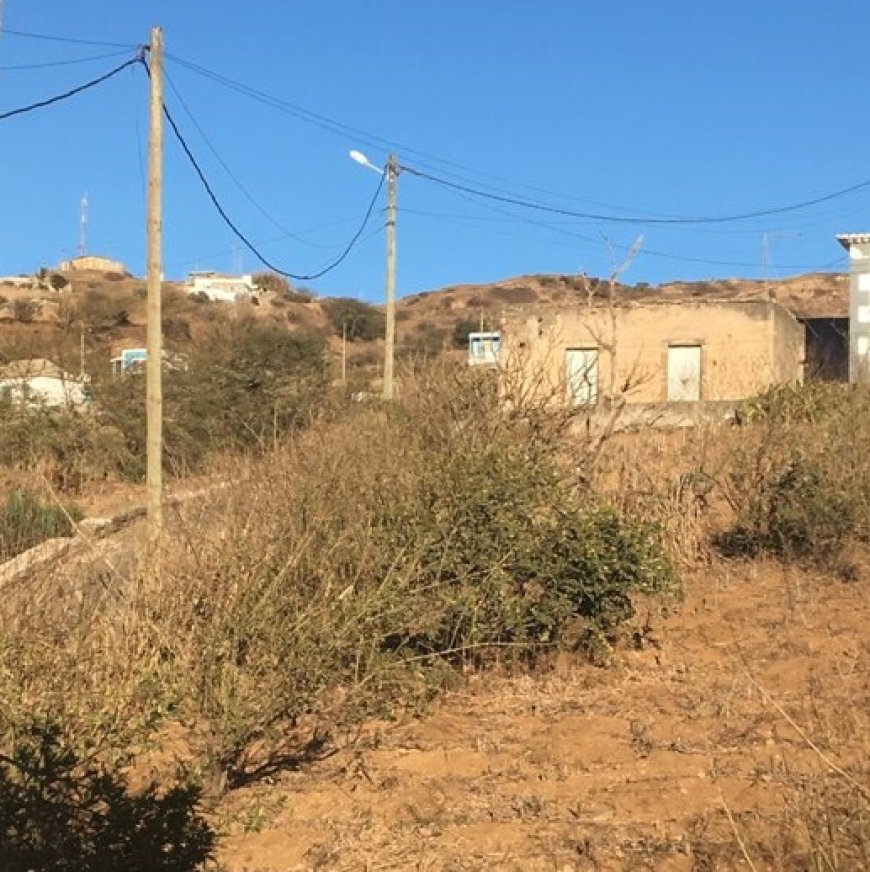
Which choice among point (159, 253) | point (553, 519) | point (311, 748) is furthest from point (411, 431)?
point (159, 253)

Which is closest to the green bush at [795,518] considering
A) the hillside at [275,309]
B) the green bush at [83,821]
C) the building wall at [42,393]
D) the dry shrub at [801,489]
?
the dry shrub at [801,489]

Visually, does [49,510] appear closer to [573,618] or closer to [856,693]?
[573,618]

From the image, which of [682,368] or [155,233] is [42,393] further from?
[682,368]

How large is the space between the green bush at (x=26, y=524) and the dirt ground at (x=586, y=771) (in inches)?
78.6

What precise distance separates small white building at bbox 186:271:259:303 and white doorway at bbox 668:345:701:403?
1777 inches

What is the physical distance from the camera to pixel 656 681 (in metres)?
6.72

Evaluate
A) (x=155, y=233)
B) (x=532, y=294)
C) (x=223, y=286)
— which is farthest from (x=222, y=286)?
(x=155, y=233)

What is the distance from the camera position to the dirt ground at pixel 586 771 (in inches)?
165

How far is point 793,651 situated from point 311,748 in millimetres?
3661

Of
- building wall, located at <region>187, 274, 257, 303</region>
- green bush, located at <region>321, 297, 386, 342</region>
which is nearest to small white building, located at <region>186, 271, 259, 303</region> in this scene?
building wall, located at <region>187, 274, 257, 303</region>

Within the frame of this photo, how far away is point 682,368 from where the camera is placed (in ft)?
88.0

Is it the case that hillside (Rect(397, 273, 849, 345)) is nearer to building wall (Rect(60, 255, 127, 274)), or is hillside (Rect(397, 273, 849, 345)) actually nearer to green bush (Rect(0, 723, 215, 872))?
building wall (Rect(60, 255, 127, 274))

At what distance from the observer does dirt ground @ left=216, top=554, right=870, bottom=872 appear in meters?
4.19

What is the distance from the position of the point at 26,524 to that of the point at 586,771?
456 centimetres
